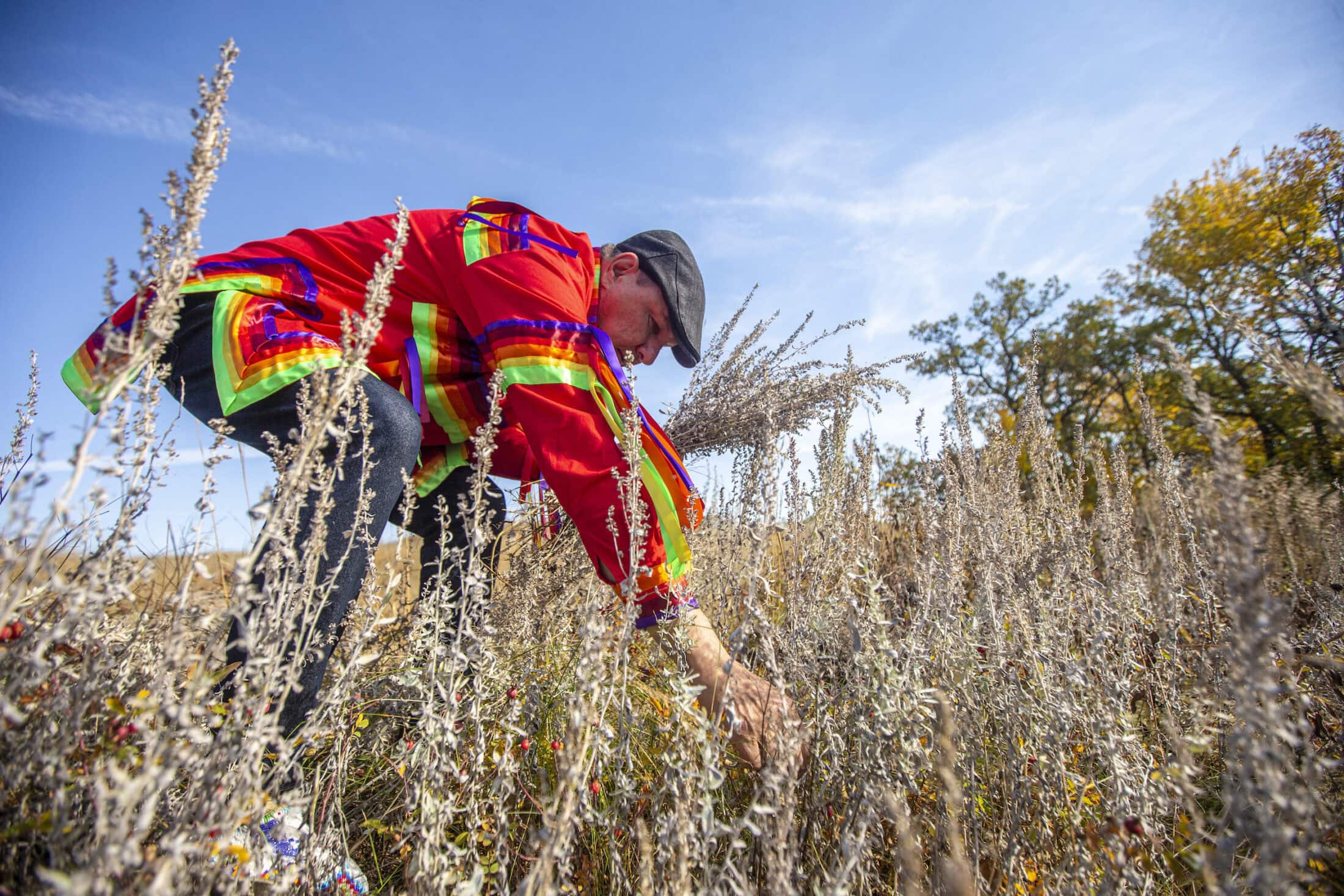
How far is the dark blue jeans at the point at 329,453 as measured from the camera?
1422 millimetres

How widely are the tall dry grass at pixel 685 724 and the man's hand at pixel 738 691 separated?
0.09 metres

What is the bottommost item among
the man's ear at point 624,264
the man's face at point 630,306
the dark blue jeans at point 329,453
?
the dark blue jeans at point 329,453

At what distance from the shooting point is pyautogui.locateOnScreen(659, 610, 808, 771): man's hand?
4.50ft

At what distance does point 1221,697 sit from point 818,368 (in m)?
2.25

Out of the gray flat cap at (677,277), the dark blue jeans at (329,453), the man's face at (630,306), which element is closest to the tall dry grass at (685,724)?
the dark blue jeans at (329,453)

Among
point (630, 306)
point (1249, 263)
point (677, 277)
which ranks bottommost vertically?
point (630, 306)

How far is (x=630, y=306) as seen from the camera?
2.47 meters

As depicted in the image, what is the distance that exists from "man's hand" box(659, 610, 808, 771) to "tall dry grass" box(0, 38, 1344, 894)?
0.09m

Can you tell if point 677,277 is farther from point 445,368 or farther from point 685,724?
point 685,724

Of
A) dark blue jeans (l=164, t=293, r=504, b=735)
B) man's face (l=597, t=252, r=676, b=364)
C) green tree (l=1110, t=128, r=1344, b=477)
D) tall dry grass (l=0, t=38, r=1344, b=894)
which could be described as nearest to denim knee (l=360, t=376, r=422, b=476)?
dark blue jeans (l=164, t=293, r=504, b=735)

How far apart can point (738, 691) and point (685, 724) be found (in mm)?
498

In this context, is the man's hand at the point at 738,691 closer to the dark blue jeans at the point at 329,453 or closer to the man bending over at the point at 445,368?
the man bending over at the point at 445,368

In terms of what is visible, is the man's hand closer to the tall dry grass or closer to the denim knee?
the tall dry grass

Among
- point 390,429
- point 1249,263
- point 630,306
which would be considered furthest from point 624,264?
point 1249,263
